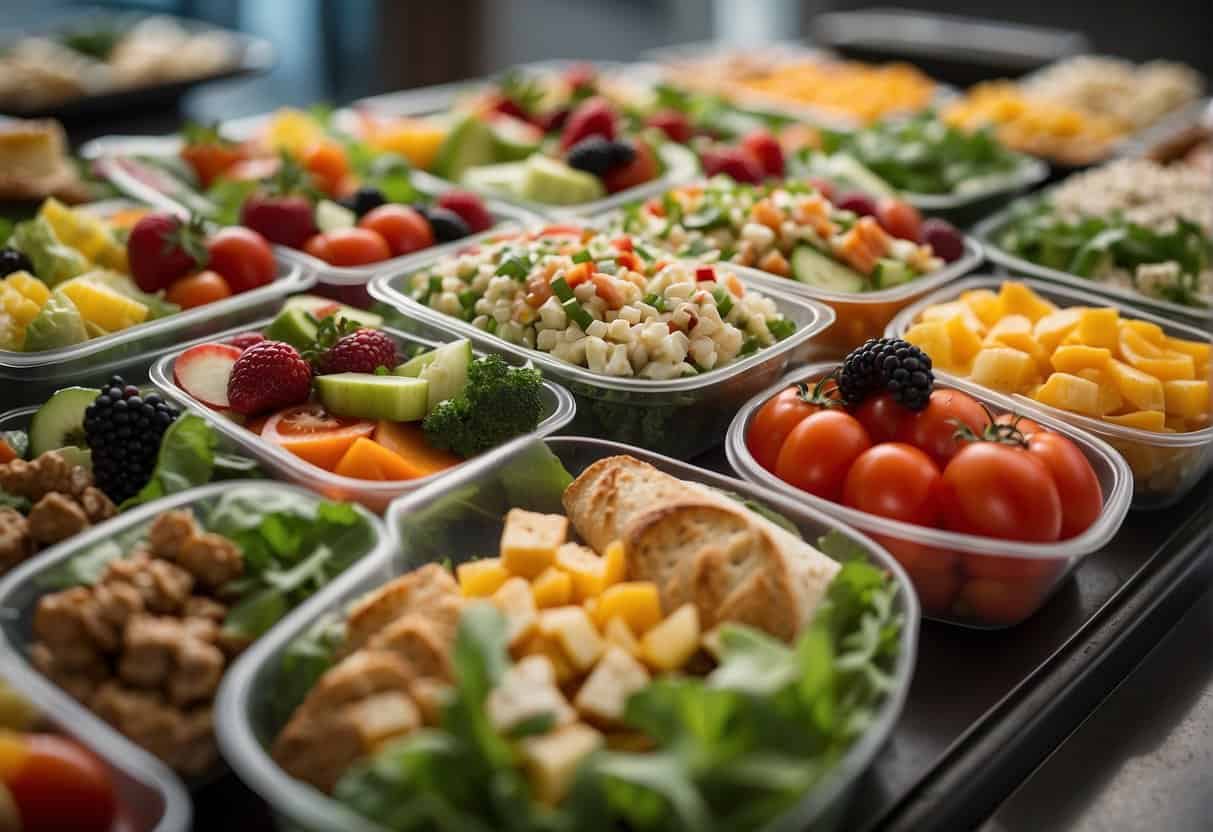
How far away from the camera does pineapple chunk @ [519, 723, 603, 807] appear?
1.02 metres

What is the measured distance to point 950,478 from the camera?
59.0 inches

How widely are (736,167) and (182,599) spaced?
6.13 feet

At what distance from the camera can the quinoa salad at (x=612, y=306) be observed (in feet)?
5.82

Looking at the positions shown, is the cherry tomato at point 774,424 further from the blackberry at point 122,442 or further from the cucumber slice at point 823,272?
the blackberry at point 122,442

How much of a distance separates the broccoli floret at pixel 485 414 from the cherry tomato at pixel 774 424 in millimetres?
331

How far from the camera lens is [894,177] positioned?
2.96 meters

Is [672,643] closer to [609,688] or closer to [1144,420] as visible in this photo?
[609,688]

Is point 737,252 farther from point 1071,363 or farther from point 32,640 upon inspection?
point 32,640

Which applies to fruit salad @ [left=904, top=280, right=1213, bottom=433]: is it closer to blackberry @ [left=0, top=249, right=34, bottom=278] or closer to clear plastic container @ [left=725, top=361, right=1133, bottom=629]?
clear plastic container @ [left=725, top=361, right=1133, bottom=629]

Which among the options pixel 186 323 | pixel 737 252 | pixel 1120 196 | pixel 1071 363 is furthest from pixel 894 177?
pixel 186 323

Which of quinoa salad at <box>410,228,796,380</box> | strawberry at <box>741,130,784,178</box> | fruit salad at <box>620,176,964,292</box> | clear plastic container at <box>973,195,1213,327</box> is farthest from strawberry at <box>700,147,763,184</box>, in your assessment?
quinoa salad at <box>410,228,796,380</box>

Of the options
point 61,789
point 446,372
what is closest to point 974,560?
point 446,372

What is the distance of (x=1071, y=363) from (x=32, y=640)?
1.53 meters

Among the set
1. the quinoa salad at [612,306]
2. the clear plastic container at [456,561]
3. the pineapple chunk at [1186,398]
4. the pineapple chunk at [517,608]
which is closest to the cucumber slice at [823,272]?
the quinoa salad at [612,306]
